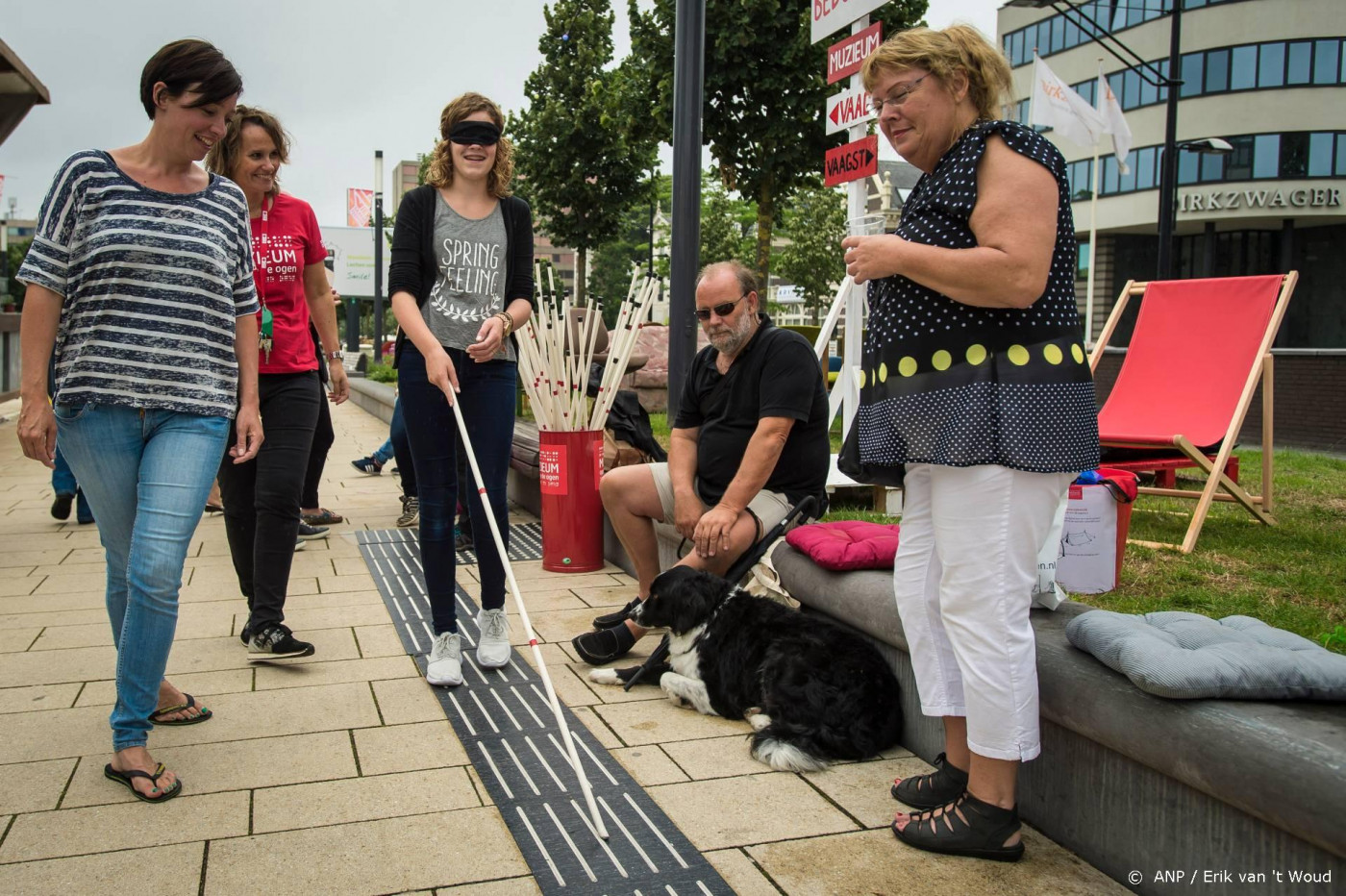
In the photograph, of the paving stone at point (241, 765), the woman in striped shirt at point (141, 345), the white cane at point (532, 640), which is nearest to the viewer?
the white cane at point (532, 640)

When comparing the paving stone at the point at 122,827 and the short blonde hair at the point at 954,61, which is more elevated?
the short blonde hair at the point at 954,61

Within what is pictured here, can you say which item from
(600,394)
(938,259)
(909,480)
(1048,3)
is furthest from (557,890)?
(1048,3)

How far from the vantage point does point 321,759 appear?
3098mm

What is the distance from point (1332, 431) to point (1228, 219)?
19394 millimetres

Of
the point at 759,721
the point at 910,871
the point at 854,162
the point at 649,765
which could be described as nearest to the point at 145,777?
the point at 649,765

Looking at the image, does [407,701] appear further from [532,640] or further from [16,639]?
[16,639]

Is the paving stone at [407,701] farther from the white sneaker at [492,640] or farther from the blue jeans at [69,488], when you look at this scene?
the blue jeans at [69,488]

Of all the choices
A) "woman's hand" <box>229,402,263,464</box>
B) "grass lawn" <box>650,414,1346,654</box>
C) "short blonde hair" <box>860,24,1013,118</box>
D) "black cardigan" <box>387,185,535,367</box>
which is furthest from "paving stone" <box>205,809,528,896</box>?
"grass lawn" <box>650,414,1346,654</box>

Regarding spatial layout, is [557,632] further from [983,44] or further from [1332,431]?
[1332,431]

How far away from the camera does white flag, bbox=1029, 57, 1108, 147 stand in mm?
15234

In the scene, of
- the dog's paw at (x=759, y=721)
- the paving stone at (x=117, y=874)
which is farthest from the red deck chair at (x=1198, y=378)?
the paving stone at (x=117, y=874)

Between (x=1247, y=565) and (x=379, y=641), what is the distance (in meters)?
3.52

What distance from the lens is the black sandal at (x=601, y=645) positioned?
396 cm

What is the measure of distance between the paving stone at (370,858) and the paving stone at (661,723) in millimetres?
703
